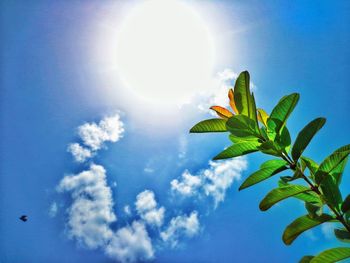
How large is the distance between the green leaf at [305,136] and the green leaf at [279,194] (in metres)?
0.14

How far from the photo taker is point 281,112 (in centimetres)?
147

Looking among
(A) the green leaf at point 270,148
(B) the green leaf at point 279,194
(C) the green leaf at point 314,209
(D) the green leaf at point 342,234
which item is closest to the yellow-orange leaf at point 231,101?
(A) the green leaf at point 270,148

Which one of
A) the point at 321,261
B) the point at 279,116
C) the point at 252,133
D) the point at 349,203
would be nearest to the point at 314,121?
the point at 279,116

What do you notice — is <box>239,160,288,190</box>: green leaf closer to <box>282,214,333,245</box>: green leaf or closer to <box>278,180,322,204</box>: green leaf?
<box>278,180,322,204</box>: green leaf

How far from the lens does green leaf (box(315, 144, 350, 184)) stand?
1.30m

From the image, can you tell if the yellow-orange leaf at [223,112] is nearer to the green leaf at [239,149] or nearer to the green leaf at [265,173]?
the green leaf at [239,149]

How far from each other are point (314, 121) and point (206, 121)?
52 centimetres

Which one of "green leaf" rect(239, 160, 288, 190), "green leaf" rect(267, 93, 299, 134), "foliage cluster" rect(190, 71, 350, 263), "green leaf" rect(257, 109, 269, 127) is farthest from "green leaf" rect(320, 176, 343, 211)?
"green leaf" rect(257, 109, 269, 127)

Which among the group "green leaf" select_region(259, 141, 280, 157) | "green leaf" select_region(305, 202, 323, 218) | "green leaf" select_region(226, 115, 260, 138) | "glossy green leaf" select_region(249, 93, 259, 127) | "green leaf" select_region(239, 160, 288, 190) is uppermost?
"glossy green leaf" select_region(249, 93, 259, 127)

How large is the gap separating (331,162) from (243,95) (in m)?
0.51

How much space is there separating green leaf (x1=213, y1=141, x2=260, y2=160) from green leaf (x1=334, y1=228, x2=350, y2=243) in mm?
575

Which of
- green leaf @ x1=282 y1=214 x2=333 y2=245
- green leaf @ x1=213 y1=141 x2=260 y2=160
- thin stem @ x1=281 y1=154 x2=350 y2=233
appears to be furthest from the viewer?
green leaf @ x1=213 y1=141 x2=260 y2=160

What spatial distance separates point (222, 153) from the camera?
1.49 meters

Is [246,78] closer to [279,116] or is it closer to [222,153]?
[279,116]
